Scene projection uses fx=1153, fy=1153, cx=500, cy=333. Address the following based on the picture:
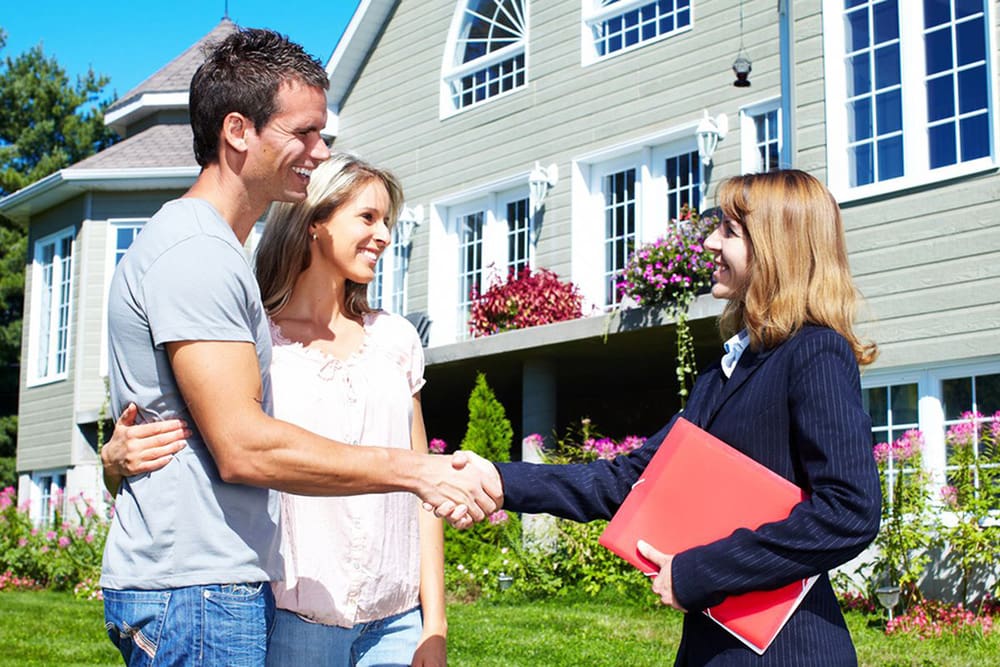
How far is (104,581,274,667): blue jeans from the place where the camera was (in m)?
2.18

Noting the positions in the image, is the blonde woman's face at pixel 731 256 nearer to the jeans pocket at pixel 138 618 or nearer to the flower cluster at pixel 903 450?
the jeans pocket at pixel 138 618

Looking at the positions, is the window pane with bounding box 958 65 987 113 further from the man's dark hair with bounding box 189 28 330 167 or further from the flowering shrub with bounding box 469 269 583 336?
the man's dark hair with bounding box 189 28 330 167

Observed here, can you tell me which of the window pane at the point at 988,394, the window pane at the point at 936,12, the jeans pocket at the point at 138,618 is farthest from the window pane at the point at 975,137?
the jeans pocket at the point at 138,618

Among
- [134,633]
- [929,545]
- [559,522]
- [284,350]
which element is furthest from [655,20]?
[134,633]

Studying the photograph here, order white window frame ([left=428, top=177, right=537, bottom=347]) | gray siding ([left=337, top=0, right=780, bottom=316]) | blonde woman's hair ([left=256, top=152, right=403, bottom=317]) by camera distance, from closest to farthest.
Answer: blonde woman's hair ([left=256, top=152, right=403, bottom=317]) < gray siding ([left=337, top=0, right=780, bottom=316]) < white window frame ([left=428, top=177, right=537, bottom=347])

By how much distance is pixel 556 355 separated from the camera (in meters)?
12.2

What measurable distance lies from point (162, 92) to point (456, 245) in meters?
7.27

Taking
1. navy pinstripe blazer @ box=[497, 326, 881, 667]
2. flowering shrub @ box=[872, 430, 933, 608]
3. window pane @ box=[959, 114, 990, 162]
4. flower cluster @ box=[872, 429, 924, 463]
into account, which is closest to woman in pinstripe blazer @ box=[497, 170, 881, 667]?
navy pinstripe blazer @ box=[497, 326, 881, 667]

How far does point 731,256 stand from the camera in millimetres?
2760

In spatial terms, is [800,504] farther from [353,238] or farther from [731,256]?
[353,238]

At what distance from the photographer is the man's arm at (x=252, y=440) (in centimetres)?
221

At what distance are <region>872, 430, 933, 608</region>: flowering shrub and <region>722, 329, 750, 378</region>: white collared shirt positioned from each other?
5.59m

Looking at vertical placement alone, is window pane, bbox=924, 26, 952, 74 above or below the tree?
below

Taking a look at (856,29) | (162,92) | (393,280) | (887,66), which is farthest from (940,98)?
(162,92)
